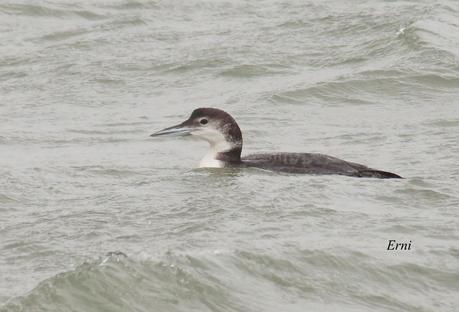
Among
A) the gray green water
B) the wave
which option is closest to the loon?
the gray green water

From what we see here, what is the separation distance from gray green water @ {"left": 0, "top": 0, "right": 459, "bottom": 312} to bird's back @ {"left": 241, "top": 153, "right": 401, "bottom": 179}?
12 centimetres

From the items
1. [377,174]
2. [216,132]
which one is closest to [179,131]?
[216,132]

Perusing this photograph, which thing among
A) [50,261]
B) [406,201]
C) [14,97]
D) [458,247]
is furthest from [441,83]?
[50,261]

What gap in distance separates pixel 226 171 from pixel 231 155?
26 cm

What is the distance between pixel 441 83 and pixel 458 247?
27.0 ft

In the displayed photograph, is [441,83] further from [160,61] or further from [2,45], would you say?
[2,45]

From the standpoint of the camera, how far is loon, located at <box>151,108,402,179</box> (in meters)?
12.8

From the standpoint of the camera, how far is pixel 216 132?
13.4 metres

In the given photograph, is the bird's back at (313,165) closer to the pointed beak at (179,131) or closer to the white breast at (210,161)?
the white breast at (210,161)

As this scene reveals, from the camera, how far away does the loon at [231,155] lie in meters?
12.8

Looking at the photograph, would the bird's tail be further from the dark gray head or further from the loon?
the dark gray head

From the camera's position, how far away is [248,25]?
21891 millimetres

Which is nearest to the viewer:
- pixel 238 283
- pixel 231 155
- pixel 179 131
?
pixel 238 283

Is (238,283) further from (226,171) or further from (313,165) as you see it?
(226,171)
